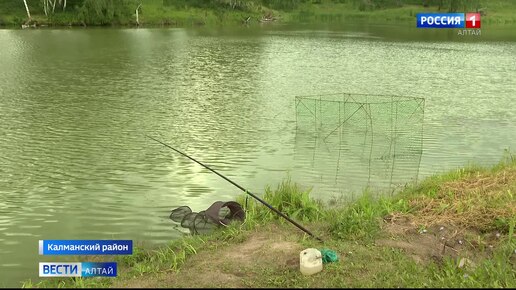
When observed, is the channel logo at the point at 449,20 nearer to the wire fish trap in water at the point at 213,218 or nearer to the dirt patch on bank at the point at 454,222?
the dirt patch on bank at the point at 454,222

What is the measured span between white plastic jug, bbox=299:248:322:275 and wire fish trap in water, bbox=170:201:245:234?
9.66 feet

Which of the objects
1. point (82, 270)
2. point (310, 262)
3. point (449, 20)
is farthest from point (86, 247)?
point (449, 20)

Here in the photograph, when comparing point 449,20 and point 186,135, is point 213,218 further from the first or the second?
point 449,20

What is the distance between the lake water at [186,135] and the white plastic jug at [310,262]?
376cm

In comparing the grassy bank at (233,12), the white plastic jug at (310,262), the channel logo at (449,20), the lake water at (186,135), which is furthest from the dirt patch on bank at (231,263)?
the channel logo at (449,20)

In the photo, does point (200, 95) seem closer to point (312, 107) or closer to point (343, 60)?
point (312, 107)

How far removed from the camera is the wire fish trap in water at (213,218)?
946 cm

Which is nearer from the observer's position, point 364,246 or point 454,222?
point 364,246

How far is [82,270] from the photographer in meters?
6.83

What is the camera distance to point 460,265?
273 inches

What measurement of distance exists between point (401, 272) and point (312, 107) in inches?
577

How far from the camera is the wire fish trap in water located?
946cm

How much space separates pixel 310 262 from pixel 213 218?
3274 mm

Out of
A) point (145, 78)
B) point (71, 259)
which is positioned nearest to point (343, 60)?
point (145, 78)
